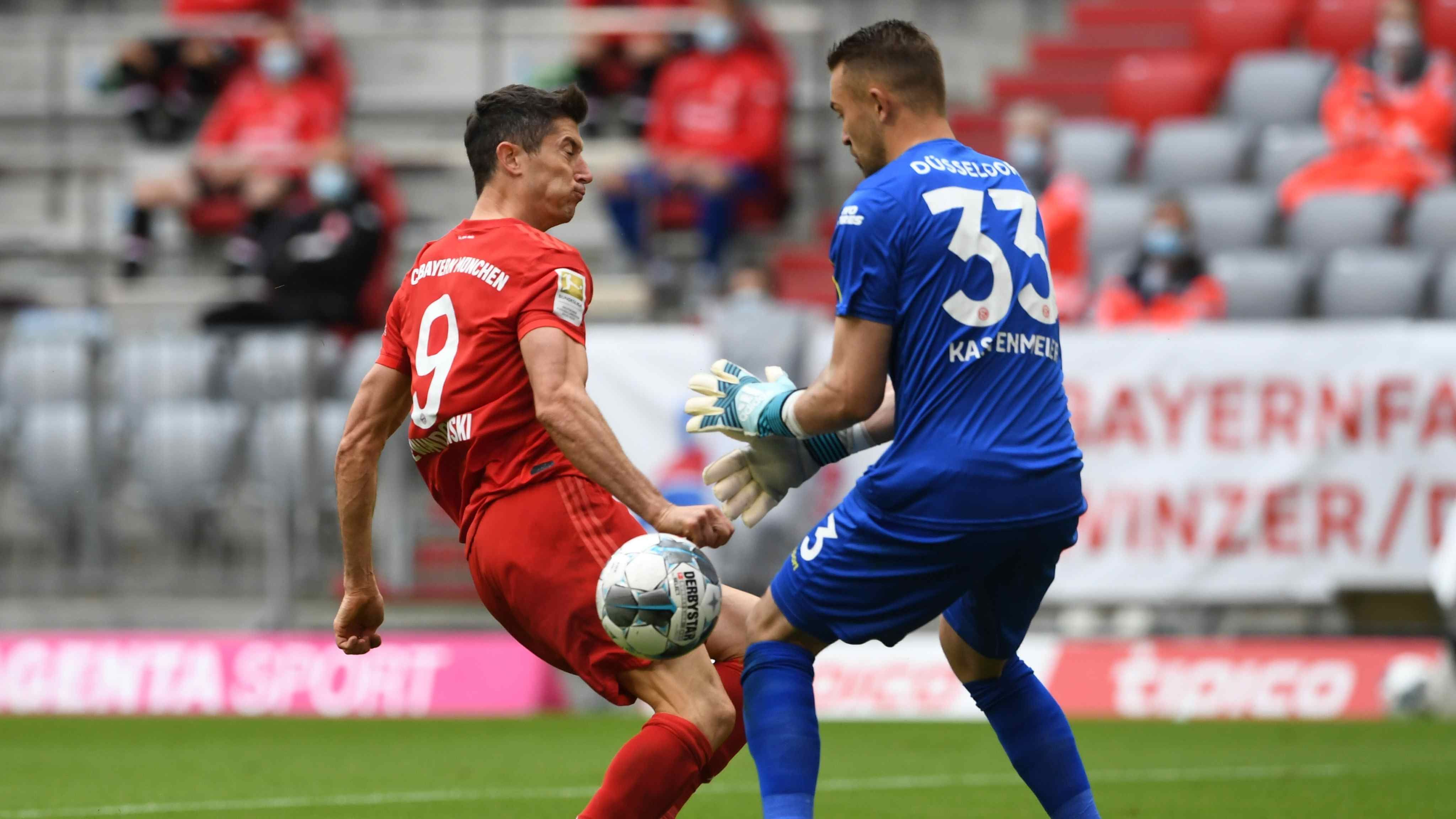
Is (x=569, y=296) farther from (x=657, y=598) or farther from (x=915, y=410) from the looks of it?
(x=915, y=410)

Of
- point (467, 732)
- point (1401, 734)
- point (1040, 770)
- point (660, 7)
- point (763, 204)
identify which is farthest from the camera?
point (660, 7)

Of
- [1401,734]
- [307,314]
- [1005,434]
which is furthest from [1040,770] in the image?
[307,314]

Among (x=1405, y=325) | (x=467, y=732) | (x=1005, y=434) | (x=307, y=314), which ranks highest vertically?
(x=1005, y=434)

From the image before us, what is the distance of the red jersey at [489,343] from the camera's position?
521cm

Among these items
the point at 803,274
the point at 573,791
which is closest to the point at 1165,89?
the point at 803,274

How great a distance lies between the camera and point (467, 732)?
10.6 metres

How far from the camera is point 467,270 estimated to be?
529cm

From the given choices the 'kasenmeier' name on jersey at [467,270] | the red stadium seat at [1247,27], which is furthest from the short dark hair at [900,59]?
the red stadium seat at [1247,27]

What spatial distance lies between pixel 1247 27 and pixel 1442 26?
1538 millimetres

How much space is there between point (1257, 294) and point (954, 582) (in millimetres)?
8606

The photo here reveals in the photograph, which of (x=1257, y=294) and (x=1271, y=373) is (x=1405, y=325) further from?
(x=1257, y=294)

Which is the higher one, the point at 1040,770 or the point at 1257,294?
the point at 1040,770

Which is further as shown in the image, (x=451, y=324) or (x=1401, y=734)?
(x=1401, y=734)

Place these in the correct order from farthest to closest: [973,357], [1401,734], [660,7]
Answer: [660,7] → [1401,734] → [973,357]
